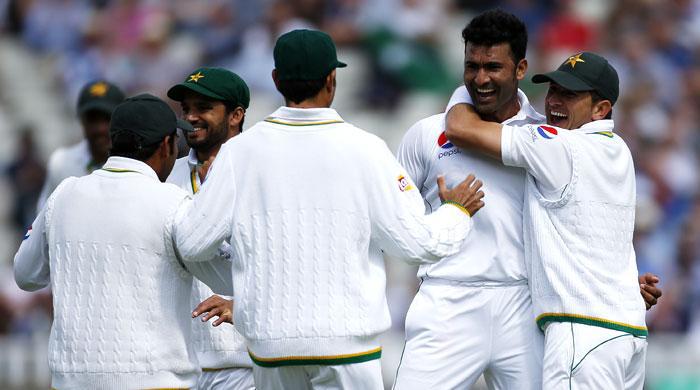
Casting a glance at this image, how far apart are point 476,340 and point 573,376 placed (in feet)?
1.58

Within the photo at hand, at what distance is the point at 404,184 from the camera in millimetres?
5328

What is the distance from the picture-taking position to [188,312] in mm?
5531

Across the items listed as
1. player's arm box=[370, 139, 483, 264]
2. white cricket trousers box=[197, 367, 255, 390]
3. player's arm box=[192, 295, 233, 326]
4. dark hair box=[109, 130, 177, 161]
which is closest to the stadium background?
white cricket trousers box=[197, 367, 255, 390]

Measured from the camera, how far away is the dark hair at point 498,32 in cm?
610

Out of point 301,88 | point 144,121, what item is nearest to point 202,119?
point 144,121

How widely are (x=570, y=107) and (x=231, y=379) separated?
1.96 m

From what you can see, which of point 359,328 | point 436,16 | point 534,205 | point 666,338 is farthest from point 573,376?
point 436,16

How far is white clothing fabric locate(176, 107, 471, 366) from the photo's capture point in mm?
5176

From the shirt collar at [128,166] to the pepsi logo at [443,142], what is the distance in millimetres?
1376

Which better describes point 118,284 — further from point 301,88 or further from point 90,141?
point 90,141

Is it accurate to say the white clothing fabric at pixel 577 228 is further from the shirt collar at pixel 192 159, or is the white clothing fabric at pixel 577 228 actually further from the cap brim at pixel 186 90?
the shirt collar at pixel 192 159

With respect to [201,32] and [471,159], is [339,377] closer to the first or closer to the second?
[471,159]

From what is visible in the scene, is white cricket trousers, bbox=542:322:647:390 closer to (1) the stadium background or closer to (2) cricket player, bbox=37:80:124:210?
(2) cricket player, bbox=37:80:124:210

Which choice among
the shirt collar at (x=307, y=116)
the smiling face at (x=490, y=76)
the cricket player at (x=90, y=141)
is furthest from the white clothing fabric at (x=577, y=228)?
the cricket player at (x=90, y=141)
